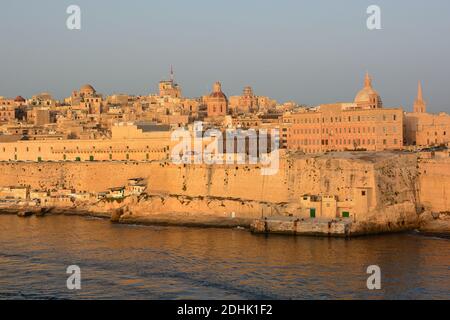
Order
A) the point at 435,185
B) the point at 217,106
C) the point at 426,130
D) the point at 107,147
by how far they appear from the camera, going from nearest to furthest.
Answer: the point at 435,185, the point at 426,130, the point at 107,147, the point at 217,106

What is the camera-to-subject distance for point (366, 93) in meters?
41.6

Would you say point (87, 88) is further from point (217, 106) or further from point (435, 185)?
point (435, 185)

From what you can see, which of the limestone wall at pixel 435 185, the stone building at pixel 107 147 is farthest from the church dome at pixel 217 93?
the limestone wall at pixel 435 185

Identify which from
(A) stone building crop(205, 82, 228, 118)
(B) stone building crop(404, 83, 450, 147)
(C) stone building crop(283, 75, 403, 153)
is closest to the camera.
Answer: (C) stone building crop(283, 75, 403, 153)

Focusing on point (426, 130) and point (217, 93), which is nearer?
point (426, 130)

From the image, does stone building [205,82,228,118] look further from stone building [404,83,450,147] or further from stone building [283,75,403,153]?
stone building [404,83,450,147]

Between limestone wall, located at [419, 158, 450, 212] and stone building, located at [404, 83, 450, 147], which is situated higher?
stone building, located at [404, 83, 450, 147]

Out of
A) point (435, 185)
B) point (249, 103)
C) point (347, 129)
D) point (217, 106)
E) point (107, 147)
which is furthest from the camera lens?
point (249, 103)

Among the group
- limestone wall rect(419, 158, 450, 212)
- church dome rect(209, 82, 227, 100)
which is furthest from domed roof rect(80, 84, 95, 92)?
limestone wall rect(419, 158, 450, 212)

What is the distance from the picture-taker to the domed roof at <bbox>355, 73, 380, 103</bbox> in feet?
135

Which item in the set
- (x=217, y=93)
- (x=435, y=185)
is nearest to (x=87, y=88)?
(x=217, y=93)

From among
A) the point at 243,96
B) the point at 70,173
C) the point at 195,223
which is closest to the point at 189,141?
the point at 70,173

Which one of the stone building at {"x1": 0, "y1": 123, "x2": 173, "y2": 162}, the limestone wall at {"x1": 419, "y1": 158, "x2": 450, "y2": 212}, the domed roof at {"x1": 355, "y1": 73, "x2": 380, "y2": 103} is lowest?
the limestone wall at {"x1": 419, "y1": 158, "x2": 450, "y2": 212}
